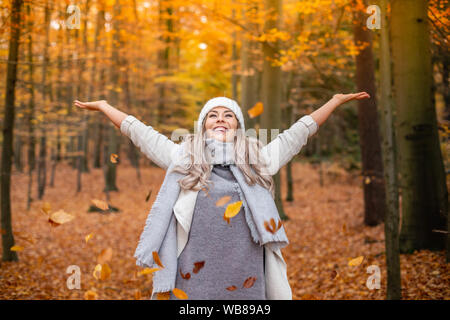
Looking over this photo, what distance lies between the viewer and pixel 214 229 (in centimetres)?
242

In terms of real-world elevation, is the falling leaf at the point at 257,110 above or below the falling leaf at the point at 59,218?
above

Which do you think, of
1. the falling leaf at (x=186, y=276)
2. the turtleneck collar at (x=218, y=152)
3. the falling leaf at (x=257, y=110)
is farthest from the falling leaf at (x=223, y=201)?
the falling leaf at (x=257, y=110)

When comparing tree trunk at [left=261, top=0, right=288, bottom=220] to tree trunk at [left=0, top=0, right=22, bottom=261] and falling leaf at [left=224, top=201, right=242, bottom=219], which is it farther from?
falling leaf at [left=224, top=201, right=242, bottom=219]

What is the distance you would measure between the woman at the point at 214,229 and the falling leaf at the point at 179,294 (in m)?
0.04

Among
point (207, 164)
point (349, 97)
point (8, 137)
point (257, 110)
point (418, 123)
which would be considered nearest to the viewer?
point (207, 164)

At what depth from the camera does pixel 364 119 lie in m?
9.53

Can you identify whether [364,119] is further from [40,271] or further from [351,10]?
[40,271]

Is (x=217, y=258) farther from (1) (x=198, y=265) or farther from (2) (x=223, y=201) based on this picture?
(2) (x=223, y=201)

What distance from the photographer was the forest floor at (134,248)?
5.54m

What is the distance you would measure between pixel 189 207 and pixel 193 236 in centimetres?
20

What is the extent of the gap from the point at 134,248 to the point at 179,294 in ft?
25.5

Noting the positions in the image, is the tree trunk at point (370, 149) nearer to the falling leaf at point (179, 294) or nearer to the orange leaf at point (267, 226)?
the orange leaf at point (267, 226)

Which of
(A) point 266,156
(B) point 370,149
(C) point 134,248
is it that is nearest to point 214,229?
(A) point 266,156

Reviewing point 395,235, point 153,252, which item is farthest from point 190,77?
point 153,252
